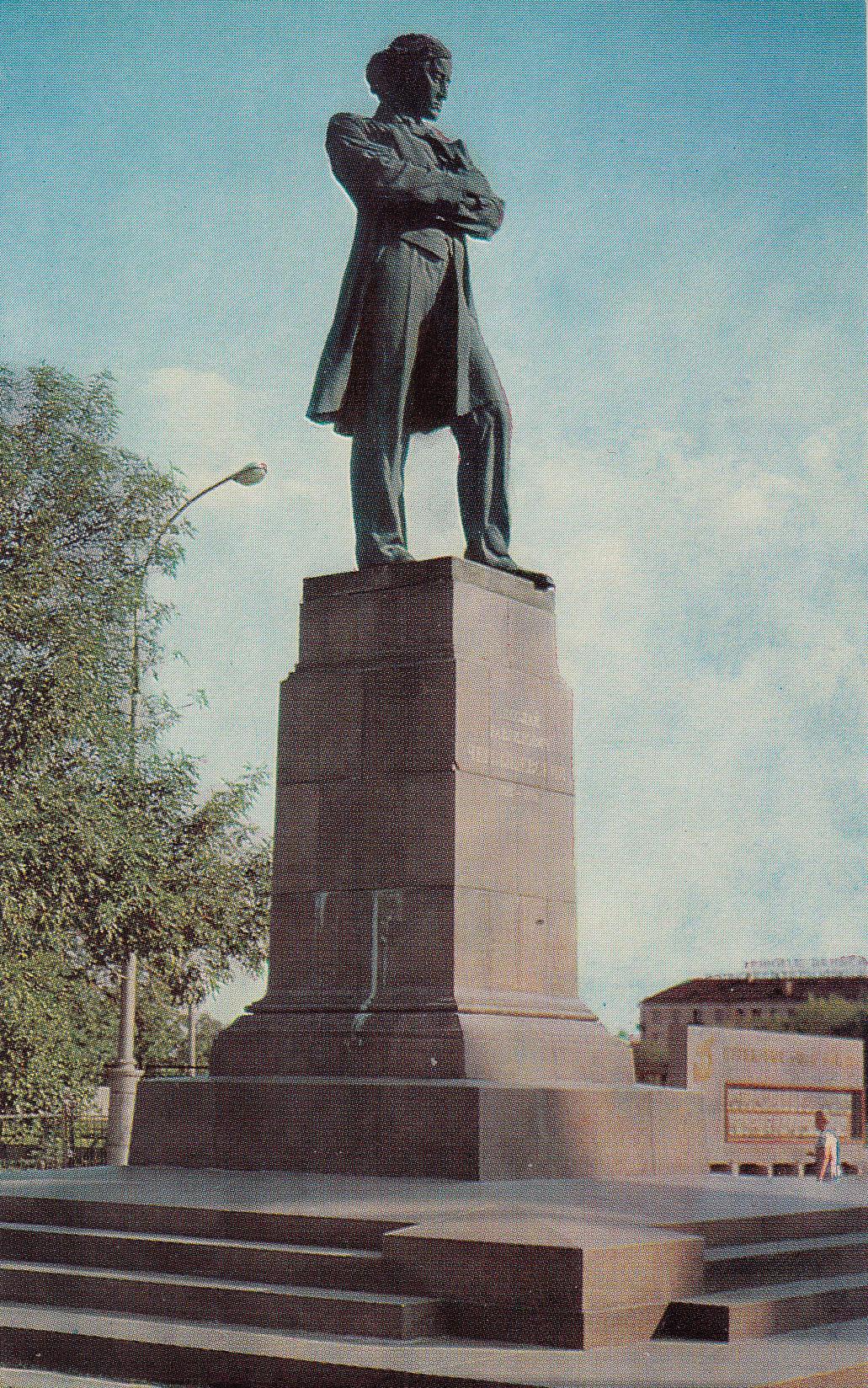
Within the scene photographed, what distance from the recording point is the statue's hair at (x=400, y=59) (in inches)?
507

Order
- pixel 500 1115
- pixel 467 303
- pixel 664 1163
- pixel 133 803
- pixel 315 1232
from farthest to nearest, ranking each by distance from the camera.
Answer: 1. pixel 133 803
2. pixel 467 303
3. pixel 664 1163
4. pixel 500 1115
5. pixel 315 1232

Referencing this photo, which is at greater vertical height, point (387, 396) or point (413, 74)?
point (413, 74)

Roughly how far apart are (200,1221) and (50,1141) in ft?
65.2

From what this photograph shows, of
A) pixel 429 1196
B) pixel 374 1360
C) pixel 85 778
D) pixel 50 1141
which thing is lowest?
pixel 50 1141

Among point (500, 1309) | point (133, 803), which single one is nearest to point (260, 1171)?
point (500, 1309)

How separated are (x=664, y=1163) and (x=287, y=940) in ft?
9.70

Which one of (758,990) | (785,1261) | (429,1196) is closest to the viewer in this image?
(785,1261)

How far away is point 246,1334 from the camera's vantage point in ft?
25.8

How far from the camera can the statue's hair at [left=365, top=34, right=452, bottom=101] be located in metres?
12.9

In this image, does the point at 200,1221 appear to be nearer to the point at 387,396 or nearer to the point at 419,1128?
the point at 419,1128

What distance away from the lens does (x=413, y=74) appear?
42.4 feet

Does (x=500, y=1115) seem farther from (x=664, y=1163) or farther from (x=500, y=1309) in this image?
(x=500, y=1309)

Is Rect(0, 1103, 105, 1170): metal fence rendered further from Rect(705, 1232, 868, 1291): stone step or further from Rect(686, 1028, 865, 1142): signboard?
Rect(705, 1232, 868, 1291): stone step

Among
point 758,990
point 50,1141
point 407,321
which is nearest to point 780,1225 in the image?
point 407,321
